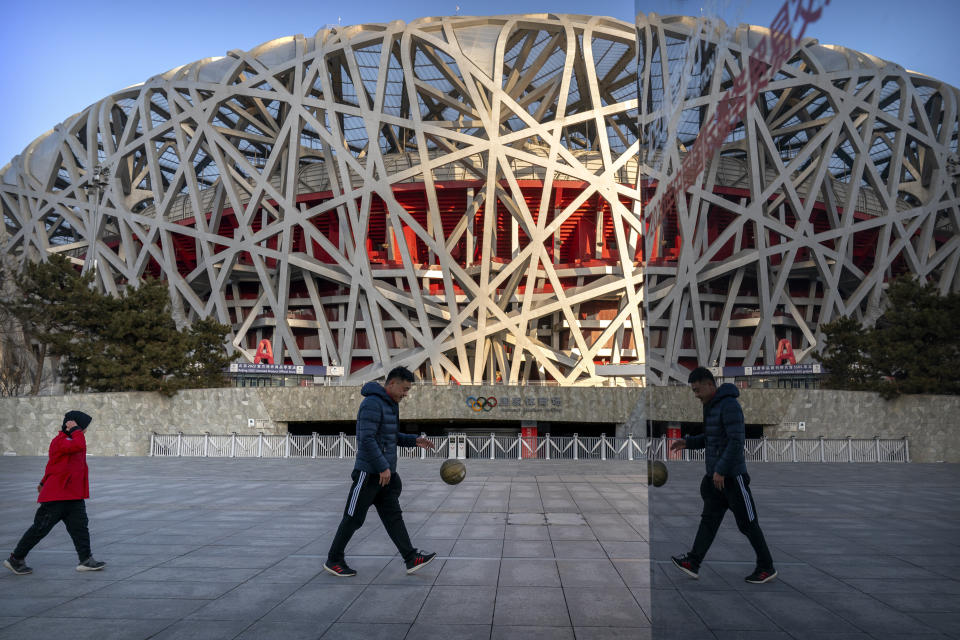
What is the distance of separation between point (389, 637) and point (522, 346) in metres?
29.5

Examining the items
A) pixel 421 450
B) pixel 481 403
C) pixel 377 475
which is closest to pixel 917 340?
pixel 377 475

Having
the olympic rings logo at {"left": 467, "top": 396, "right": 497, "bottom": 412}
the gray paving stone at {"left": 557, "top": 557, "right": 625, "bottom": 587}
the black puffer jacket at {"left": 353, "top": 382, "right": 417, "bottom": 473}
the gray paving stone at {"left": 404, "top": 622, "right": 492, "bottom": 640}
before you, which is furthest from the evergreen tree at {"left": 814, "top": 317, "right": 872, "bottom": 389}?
the olympic rings logo at {"left": 467, "top": 396, "right": 497, "bottom": 412}

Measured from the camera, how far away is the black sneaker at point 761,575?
4.01 ft

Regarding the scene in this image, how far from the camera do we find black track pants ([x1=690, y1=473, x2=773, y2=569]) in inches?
51.7

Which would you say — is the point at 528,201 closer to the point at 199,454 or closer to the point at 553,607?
the point at 199,454

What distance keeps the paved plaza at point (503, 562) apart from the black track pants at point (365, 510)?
0.26m

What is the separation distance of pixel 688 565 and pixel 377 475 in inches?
186

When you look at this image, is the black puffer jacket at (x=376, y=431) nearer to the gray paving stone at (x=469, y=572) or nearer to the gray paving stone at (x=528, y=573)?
the gray paving stone at (x=469, y=572)

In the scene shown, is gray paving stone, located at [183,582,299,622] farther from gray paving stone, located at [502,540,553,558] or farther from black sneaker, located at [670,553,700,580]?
black sneaker, located at [670,553,700,580]

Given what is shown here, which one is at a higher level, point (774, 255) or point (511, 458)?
point (774, 255)

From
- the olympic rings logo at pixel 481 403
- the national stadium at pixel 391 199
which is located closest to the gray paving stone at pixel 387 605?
the national stadium at pixel 391 199

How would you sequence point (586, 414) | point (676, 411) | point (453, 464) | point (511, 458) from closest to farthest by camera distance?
1. point (676, 411)
2. point (453, 464)
3. point (511, 458)
4. point (586, 414)

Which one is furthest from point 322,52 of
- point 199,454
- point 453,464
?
point 453,464

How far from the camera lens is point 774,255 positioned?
1636mm
